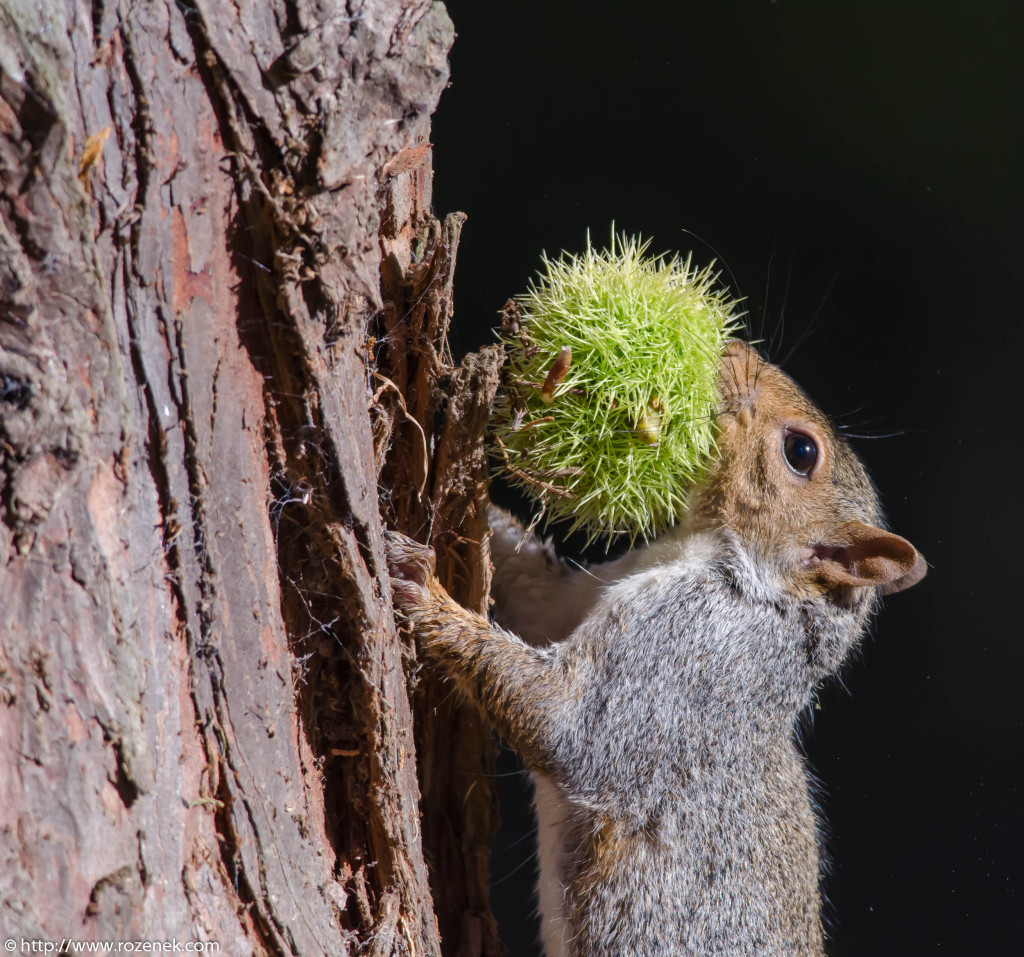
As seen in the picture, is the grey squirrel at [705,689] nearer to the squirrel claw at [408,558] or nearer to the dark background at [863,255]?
the squirrel claw at [408,558]

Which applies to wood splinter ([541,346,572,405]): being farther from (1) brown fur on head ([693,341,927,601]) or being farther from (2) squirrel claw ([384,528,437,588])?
(1) brown fur on head ([693,341,927,601])

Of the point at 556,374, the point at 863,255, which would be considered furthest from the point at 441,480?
the point at 863,255

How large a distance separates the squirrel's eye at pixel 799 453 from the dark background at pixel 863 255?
0.46 meters

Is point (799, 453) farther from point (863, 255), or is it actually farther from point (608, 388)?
point (863, 255)

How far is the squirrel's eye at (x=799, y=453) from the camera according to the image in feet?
7.30

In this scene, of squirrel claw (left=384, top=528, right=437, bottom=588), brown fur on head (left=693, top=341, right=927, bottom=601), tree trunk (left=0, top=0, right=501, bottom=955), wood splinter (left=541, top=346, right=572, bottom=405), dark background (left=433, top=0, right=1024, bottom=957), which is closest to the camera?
tree trunk (left=0, top=0, right=501, bottom=955)

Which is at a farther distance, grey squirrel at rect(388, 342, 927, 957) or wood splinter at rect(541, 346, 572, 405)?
grey squirrel at rect(388, 342, 927, 957)

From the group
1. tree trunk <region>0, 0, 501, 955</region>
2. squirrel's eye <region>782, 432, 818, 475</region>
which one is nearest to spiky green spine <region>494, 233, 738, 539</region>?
tree trunk <region>0, 0, 501, 955</region>

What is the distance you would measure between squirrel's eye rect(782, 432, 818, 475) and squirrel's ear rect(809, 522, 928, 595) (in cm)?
17

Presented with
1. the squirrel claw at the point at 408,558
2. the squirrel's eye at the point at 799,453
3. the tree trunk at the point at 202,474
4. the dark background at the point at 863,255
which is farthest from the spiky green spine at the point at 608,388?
the dark background at the point at 863,255

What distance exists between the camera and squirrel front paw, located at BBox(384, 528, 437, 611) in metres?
1.75

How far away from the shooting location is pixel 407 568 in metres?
1.78

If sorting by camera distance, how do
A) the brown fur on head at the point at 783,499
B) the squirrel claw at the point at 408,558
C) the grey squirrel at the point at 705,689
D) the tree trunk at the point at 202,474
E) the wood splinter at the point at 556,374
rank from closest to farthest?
the tree trunk at the point at 202,474 → the wood splinter at the point at 556,374 → the squirrel claw at the point at 408,558 → the grey squirrel at the point at 705,689 → the brown fur on head at the point at 783,499

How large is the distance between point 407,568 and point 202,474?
25.5 inches
